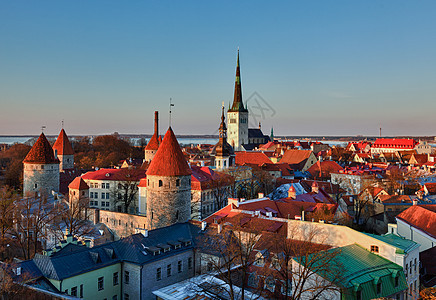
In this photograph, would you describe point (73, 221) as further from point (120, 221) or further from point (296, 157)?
point (296, 157)

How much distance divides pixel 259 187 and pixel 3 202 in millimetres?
28883

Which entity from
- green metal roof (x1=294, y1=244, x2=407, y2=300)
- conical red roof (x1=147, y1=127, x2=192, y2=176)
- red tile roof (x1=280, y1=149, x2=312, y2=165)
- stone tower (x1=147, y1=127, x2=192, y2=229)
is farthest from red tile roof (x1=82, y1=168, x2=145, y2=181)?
red tile roof (x1=280, y1=149, x2=312, y2=165)

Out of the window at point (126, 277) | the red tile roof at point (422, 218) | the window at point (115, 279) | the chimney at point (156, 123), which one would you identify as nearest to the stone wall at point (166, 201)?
the window at point (126, 277)

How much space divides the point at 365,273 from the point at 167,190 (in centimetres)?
1430

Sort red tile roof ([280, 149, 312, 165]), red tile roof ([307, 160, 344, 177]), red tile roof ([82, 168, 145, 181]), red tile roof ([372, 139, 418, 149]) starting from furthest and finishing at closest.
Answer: red tile roof ([372, 139, 418, 149]) → red tile roof ([280, 149, 312, 165]) → red tile roof ([307, 160, 344, 177]) → red tile roof ([82, 168, 145, 181])

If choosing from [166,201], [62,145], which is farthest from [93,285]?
[62,145]

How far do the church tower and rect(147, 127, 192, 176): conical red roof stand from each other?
74681 millimetres

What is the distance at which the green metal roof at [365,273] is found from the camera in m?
15.6

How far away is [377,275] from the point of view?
16.3 meters

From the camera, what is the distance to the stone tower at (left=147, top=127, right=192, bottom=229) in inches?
1064

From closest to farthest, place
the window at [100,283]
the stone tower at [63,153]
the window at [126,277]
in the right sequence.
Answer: the window at [100,283]
the window at [126,277]
the stone tower at [63,153]

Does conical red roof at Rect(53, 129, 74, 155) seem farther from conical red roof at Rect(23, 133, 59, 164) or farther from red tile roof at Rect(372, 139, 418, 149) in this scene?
red tile roof at Rect(372, 139, 418, 149)

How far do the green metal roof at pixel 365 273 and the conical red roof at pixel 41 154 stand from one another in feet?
107

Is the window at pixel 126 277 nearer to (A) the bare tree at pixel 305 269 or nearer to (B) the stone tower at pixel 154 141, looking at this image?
(A) the bare tree at pixel 305 269
